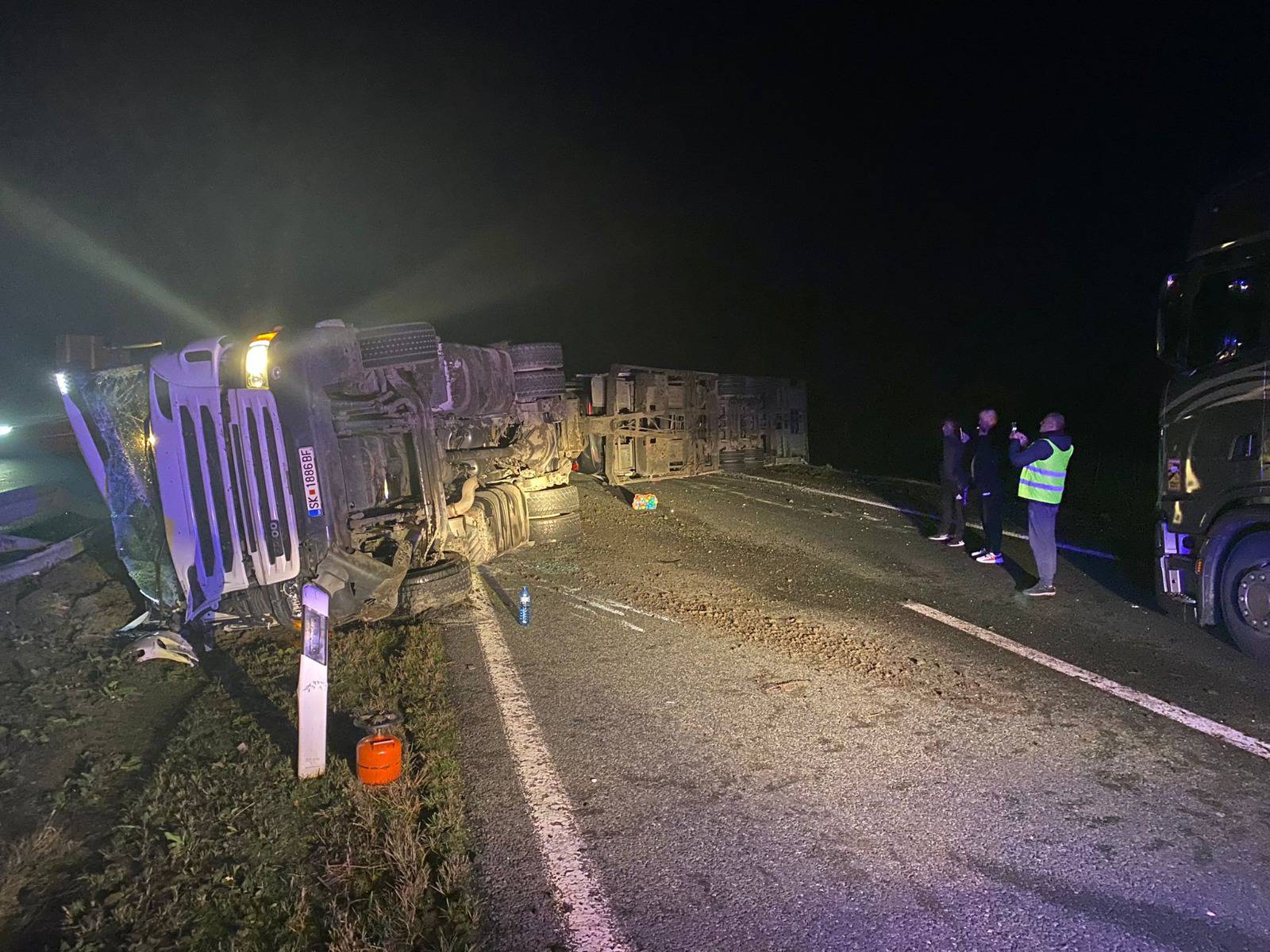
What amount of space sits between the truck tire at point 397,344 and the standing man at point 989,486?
5651mm

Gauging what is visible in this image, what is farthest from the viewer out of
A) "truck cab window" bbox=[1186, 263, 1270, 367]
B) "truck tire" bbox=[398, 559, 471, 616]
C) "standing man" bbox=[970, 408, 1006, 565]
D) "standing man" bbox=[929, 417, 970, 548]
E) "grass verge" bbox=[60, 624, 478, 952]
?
"standing man" bbox=[929, 417, 970, 548]

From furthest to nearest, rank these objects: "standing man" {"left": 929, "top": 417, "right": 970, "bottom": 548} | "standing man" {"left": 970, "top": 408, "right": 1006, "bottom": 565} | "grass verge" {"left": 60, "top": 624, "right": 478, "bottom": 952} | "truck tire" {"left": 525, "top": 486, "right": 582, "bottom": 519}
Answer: "truck tire" {"left": 525, "top": 486, "right": 582, "bottom": 519} → "standing man" {"left": 929, "top": 417, "right": 970, "bottom": 548} → "standing man" {"left": 970, "top": 408, "right": 1006, "bottom": 565} → "grass verge" {"left": 60, "top": 624, "right": 478, "bottom": 952}

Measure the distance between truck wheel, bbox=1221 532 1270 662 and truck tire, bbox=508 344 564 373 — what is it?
684cm

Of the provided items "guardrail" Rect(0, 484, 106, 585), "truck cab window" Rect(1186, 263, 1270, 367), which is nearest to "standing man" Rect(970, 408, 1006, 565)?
"truck cab window" Rect(1186, 263, 1270, 367)

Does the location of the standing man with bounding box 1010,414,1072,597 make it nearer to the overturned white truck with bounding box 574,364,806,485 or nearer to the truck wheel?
the truck wheel

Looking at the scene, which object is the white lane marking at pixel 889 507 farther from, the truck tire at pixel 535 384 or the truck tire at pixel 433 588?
the truck tire at pixel 433 588

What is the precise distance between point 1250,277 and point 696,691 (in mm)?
4783

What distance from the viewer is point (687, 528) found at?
1052 cm

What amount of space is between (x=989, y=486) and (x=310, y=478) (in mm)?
6651

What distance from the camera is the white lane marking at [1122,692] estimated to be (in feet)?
13.9

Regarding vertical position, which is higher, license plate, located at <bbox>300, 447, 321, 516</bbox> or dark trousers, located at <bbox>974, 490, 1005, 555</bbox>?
license plate, located at <bbox>300, 447, 321, 516</bbox>

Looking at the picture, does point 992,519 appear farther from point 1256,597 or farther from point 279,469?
point 279,469

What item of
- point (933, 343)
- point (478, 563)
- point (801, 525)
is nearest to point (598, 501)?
point (801, 525)

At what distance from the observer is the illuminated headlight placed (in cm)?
567
